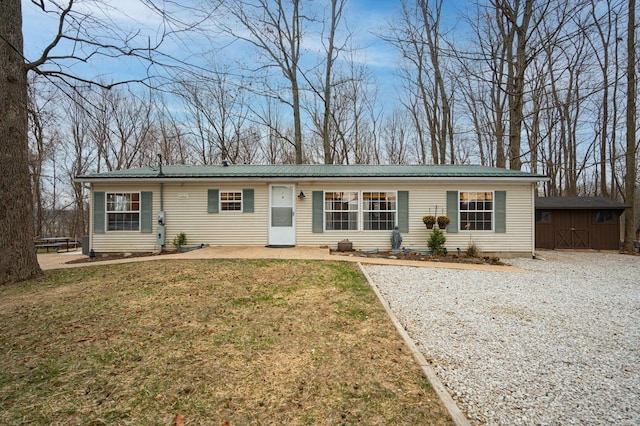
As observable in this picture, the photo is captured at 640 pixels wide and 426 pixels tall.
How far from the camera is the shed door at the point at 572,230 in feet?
43.0

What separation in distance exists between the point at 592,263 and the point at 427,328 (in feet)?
30.8

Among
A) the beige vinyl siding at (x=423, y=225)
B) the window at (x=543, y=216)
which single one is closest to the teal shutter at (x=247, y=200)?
the beige vinyl siding at (x=423, y=225)

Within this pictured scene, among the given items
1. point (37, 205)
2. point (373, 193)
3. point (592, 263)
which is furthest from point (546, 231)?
point (37, 205)

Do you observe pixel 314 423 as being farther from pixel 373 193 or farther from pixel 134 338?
pixel 373 193

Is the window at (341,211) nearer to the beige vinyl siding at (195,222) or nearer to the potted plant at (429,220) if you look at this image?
the beige vinyl siding at (195,222)

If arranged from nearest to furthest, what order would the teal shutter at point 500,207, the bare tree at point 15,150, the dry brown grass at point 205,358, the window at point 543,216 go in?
the dry brown grass at point 205,358 → the bare tree at point 15,150 → the teal shutter at point 500,207 → the window at point 543,216

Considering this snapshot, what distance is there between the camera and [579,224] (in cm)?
1315

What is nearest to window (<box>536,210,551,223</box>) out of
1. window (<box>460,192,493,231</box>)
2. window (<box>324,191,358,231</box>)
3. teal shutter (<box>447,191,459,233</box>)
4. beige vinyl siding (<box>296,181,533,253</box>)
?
beige vinyl siding (<box>296,181,533,253</box>)

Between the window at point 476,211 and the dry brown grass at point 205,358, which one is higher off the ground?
the window at point 476,211

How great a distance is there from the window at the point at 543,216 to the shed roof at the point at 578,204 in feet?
0.92

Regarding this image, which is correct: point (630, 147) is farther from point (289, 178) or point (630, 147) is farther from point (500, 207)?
point (289, 178)

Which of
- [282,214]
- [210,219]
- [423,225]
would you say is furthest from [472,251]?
[210,219]

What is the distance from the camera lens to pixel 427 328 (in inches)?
148

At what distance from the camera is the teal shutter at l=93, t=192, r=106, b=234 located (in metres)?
9.66
